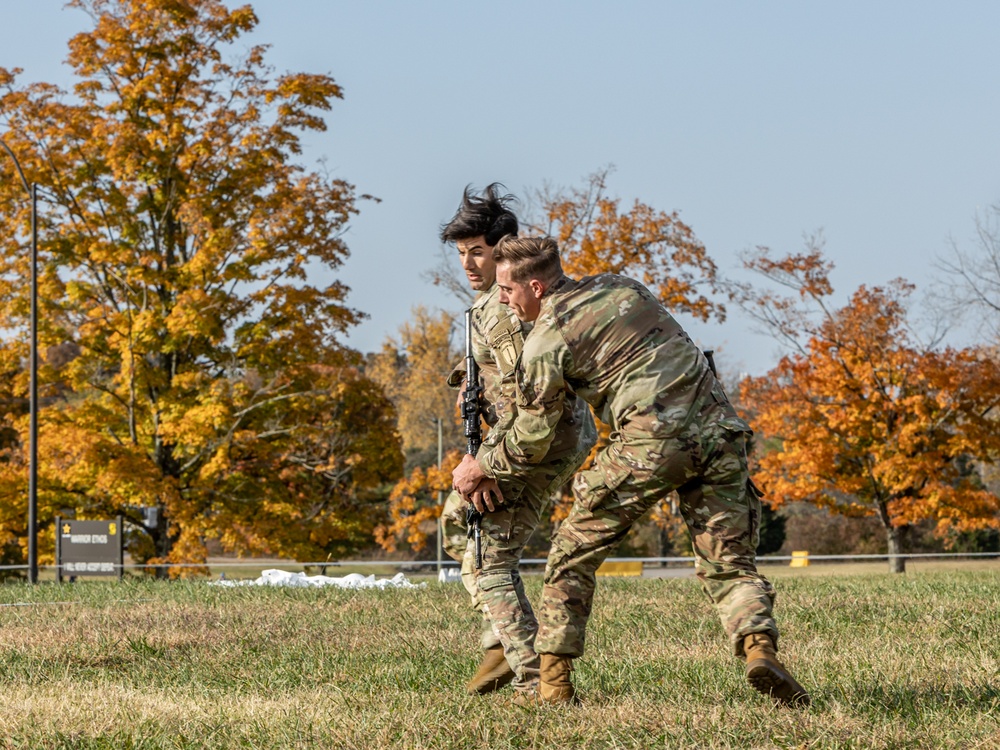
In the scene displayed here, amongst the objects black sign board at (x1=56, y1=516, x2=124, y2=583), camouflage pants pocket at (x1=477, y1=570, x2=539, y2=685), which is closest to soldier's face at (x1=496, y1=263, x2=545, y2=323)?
camouflage pants pocket at (x1=477, y1=570, x2=539, y2=685)

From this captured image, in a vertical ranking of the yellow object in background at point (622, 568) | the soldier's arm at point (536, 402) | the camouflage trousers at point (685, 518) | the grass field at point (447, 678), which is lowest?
the yellow object in background at point (622, 568)

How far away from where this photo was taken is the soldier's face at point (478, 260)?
18.2 feet

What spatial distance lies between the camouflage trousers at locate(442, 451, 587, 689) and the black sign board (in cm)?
1617

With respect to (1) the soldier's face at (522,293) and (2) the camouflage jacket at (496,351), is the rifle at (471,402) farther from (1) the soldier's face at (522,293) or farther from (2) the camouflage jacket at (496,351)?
(1) the soldier's face at (522,293)

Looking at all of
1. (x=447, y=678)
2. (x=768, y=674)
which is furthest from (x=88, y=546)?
(x=768, y=674)

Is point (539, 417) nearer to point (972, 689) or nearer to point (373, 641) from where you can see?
point (972, 689)

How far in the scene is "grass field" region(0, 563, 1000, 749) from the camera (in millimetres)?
4195

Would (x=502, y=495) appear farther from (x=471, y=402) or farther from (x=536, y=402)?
(x=536, y=402)

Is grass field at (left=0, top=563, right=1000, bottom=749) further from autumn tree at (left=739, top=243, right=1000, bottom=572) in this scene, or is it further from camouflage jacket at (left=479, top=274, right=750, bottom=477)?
autumn tree at (left=739, top=243, right=1000, bottom=572)

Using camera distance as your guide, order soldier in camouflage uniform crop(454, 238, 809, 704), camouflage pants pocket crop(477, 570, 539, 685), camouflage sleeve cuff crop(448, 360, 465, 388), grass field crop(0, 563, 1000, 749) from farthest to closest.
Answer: camouflage sleeve cuff crop(448, 360, 465, 388)
camouflage pants pocket crop(477, 570, 539, 685)
soldier in camouflage uniform crop(454, 238, 809, 704)
grass field crop(0, 563, 1000, 749)

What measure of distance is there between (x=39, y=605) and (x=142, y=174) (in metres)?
16.7

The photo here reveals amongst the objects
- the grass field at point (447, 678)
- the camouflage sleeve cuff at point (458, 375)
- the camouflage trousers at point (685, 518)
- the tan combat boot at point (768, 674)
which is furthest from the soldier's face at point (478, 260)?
the tan combat boot at point (768, 674)

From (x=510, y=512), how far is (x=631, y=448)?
896 millimetres

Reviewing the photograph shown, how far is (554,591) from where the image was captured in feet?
15.5
